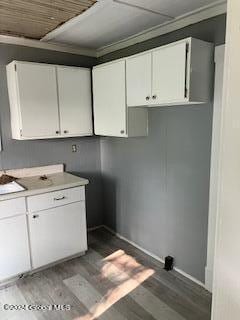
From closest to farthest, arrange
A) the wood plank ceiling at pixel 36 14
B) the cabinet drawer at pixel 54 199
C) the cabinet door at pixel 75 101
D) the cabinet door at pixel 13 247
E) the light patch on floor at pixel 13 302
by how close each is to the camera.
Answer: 1. the wood plank ceiling at pixel 36 14
2. the light patch on floor at pixel 13 302
3. the cabinet door at pixel 13 247
4. the cabinet drawer at pixel 54 199
5. the cabinet door at pixel 75 101

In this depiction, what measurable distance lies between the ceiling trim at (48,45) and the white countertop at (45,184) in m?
1.42

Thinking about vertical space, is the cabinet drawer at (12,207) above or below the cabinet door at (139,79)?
below

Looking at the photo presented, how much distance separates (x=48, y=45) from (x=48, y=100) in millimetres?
675

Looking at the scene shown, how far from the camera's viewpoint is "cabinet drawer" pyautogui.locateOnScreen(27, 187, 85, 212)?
→ 2.38m

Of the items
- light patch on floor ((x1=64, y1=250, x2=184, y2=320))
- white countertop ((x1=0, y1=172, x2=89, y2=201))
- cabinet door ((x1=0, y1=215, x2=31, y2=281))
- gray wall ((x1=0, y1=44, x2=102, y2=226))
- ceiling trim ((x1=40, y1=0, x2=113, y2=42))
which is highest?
ceiling trim ((x1=40, y1=0, x2=113, y2=42))

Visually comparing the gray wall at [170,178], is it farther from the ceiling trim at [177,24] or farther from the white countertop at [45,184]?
the white countertop at [45,184]

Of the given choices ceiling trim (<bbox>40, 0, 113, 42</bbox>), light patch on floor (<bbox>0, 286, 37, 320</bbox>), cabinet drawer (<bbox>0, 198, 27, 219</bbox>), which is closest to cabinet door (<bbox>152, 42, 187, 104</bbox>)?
ceiling trim (<bbox>40, 0, 113, 42</bbox>)

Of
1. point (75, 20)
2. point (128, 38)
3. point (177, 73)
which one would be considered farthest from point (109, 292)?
point (128, 38)

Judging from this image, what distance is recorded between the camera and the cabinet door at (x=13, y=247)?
2.25m

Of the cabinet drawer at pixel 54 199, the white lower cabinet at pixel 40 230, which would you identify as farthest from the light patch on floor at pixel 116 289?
the cabinet drawer at pixel 54 199

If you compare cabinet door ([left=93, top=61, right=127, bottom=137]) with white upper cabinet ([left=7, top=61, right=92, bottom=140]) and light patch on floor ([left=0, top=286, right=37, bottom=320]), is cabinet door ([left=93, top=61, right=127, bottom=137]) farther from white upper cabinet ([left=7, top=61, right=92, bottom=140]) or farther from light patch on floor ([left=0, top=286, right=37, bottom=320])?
light patch on floor ([left=0, top=286, right=37, bottom=320])

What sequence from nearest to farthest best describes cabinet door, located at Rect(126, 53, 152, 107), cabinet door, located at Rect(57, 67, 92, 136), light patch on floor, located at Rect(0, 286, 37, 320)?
light patch on floor, located at Rect(0, 286, 37, 320) < cabinet door, located at Rect(126, 53, 152, 107) < cabinet door, located at Rect(57, 67, 92, 136)

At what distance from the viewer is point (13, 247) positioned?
2.30 meters

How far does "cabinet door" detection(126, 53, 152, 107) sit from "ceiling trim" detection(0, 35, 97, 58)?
3.25 ft
